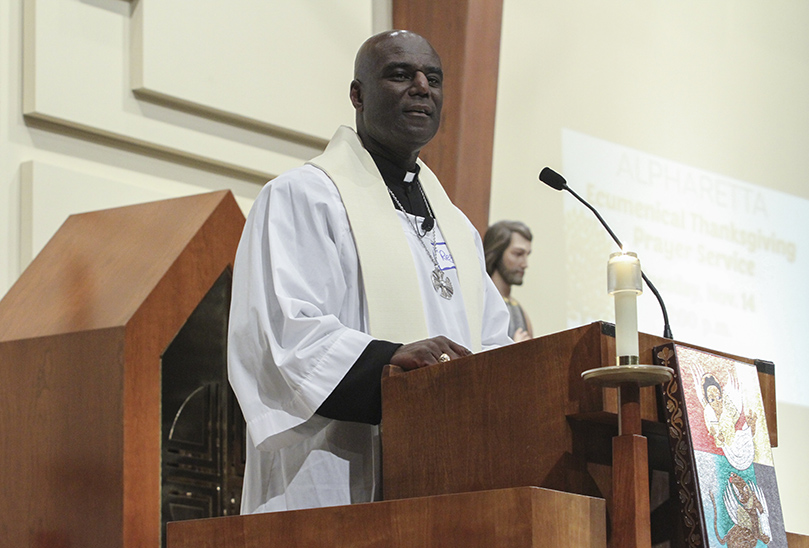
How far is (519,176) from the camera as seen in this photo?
23.8ft

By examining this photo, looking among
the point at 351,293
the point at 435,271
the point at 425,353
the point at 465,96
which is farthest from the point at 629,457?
the point at 465,96

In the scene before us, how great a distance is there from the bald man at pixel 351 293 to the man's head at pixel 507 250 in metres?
3.38

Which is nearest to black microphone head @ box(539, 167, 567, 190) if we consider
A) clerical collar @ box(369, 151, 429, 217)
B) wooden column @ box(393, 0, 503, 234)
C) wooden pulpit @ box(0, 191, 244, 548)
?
clerical collar @ box(369, 151, 429, 217)

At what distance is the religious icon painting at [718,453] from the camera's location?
166 cm

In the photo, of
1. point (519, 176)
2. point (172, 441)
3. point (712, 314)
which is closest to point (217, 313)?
point (172, 441)

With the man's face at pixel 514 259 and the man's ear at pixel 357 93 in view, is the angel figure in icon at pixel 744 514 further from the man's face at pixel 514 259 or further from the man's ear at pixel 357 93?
the man's face at pixel 514 259

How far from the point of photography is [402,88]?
2.44 metres

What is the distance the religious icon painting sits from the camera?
166 centimetres

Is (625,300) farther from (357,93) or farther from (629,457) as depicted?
(357,93)

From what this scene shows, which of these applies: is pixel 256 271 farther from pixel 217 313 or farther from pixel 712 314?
pixel 712 314

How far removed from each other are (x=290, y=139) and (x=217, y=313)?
2.14 meters

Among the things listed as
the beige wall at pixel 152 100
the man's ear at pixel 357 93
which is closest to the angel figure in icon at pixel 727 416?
the man's ear at pixel 357 93

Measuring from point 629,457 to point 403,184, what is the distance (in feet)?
3.85

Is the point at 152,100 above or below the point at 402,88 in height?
above
